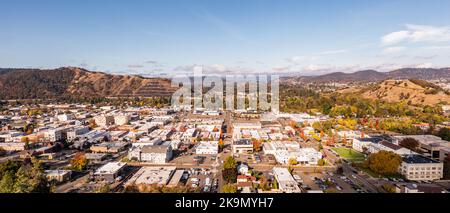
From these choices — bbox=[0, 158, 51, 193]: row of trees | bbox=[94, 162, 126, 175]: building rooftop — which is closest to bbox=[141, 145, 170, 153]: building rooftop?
bbox=[94, 162, 126, 175]: building rooftop

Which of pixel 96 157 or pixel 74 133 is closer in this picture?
pixel 96 157

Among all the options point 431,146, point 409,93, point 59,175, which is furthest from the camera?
point 409,93

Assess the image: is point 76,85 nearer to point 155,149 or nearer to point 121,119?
point 121,119

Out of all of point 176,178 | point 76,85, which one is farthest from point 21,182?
point 76,85

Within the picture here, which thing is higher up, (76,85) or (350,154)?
(76,85)

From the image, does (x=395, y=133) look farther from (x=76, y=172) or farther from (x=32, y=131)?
(x=32, y=131)

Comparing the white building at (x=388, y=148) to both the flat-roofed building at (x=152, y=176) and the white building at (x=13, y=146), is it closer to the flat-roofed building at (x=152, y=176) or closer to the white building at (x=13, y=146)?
the flat-roofed building at (x=152, y=176)
